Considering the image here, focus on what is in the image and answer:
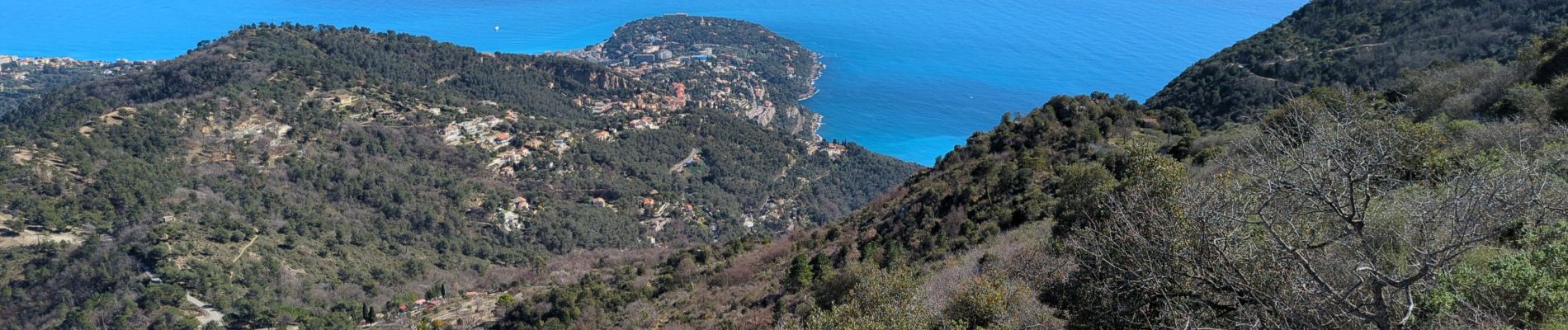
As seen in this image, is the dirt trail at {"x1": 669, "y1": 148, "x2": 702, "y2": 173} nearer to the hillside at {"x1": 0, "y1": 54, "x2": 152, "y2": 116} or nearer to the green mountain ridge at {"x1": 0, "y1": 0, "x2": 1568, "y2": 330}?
the green mountain ridge at {"x1": 0, "y1": 0, "x2": 1568, "y2": 330}

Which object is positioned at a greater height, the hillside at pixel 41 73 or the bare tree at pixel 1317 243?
the hillside at pixel 41 73

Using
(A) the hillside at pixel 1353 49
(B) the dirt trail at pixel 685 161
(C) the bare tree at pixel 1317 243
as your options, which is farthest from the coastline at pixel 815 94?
(C) the bare tree at pixel 1317 243

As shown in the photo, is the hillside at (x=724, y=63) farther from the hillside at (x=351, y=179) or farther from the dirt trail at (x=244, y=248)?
the dirt trail at (x=244, y=248)

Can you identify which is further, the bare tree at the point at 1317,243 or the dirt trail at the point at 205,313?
the dirt trail at the point at 205,313

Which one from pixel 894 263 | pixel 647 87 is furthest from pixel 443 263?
pixel 647 87

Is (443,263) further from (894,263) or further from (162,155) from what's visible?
(894,263)

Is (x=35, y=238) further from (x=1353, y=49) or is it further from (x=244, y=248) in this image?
(x=1353, y=49)
